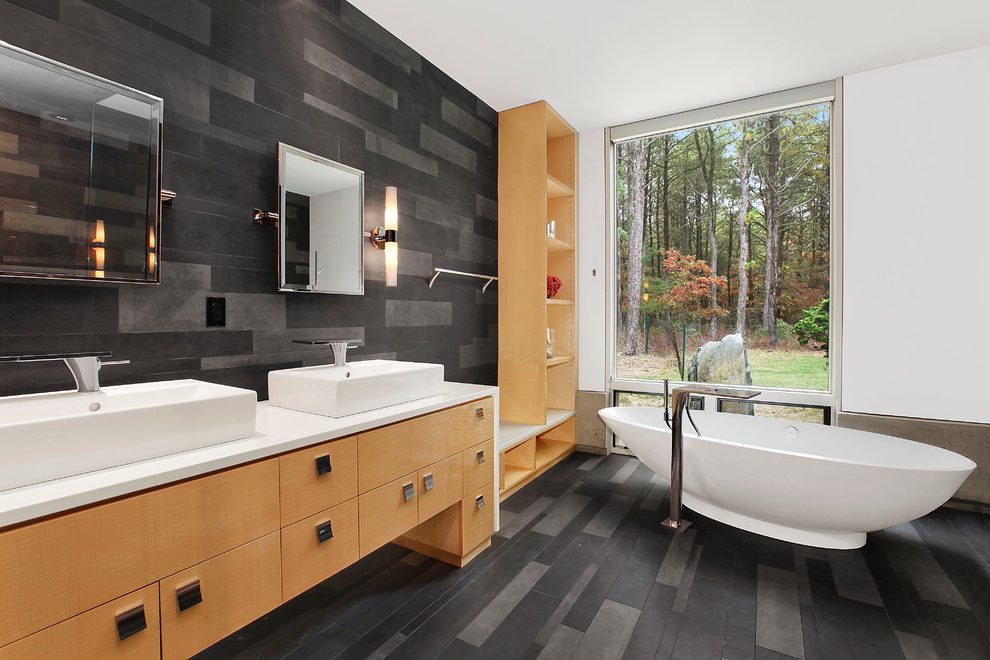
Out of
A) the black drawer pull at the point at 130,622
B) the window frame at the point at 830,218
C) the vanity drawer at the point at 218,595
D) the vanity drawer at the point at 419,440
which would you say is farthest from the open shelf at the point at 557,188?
the black drawer pull at the point at 130,622

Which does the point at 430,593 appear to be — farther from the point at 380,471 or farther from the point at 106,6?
the point at 106,6

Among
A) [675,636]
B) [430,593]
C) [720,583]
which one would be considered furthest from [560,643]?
[720,583]

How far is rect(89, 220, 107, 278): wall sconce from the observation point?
145 cm

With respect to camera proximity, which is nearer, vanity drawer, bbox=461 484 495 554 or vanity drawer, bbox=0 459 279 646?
vanity drawer, bbox=0 459 279 646

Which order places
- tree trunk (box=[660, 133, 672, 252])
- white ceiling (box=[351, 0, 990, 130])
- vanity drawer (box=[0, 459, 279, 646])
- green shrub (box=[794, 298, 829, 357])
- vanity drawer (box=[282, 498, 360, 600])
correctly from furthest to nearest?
tree trunk (box=[660, 133, 672, 252]) < green shrub (box=[794, 298, 829, 357]) < white ceiling (box=[351, 0, 990, 130]) < vanity drawer (box=[282, 498, 360, 600]) < vanity drawer (box=[0, 459, 279, 646])

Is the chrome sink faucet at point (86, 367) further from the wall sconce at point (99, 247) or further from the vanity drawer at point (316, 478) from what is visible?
the vanity drawer at point (316, 478)

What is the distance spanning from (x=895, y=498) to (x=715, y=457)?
72 cm

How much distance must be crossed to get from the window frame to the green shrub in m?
0.05

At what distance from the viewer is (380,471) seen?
1.71m

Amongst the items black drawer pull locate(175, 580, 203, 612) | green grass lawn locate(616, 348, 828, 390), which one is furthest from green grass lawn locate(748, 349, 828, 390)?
black drawer pull locate(175, 580, 203, 612)

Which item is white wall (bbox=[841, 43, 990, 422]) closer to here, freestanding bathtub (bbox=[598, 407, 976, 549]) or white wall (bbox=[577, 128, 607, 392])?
freestanding bathtub (bbox=[598, 407, 976, 549])

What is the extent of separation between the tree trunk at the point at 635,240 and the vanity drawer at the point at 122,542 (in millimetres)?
3101

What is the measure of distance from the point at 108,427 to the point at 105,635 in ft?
1.43

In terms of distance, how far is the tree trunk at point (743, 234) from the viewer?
11.3 ft
